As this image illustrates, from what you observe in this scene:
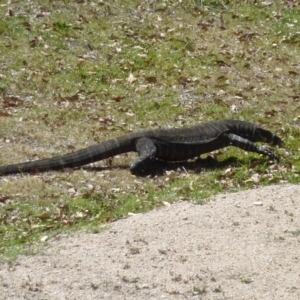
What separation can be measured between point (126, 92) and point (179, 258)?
624 centimetres

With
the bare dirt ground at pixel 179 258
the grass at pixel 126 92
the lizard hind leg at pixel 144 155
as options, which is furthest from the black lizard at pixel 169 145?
the bare dirt ground at pixel 179 258

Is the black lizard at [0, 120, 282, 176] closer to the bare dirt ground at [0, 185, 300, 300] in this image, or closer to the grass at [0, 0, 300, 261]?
the grass at [0, 0, 300, 261]

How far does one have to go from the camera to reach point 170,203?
9.30 m

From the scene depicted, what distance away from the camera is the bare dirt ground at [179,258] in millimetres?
7125

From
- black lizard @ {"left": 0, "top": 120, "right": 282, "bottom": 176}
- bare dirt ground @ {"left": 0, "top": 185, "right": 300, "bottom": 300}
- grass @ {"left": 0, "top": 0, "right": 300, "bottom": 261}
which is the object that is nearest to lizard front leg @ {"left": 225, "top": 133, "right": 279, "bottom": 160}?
black lizard @ {"left": 0, "top": 120, "right": 282, "bottom": 176}

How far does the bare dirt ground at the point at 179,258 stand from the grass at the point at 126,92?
39 cm

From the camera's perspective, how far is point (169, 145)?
10.8 meters

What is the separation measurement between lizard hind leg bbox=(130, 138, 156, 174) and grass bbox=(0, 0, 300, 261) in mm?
160

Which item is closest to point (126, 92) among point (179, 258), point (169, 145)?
point (169, 145)

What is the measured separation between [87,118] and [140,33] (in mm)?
4353

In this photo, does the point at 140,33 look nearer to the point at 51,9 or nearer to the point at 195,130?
the point at 51,9

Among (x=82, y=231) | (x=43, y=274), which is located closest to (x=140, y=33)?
(x=82, y=231)

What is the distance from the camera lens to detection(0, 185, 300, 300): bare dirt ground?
23.4 feet

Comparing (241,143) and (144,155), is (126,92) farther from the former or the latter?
(144,155)
